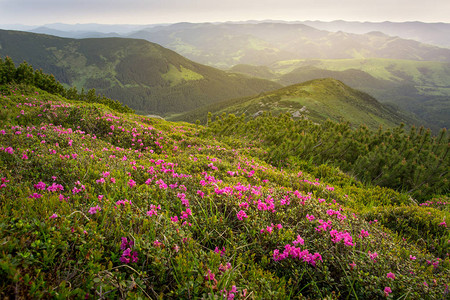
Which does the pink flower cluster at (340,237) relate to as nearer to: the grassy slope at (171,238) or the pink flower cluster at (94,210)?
the grassy slope at (171,238)

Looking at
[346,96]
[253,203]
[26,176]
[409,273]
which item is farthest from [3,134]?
[346,96]

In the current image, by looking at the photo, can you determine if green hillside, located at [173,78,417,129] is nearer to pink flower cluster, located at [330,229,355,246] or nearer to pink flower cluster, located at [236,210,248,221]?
pink flower cluster, located at [330,229,355,246]

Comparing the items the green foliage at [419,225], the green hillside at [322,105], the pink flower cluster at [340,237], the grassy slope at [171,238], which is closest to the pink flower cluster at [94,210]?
the grassy slope at [171,238]

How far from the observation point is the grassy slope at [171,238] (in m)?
2.02

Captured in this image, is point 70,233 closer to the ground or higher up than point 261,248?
higher up

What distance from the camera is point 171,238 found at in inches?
103

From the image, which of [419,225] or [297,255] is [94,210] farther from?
[419,225]

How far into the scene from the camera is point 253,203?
3941 mm

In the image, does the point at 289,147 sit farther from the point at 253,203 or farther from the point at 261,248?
the point at 261,248

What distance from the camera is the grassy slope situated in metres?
2.02

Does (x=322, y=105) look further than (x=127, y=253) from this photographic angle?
Yes

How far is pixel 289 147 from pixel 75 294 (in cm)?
935

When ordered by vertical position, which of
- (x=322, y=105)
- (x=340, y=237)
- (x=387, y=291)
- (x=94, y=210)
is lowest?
(x=322, y=105)

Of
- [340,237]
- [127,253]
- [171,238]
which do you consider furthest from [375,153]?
[127,253]
